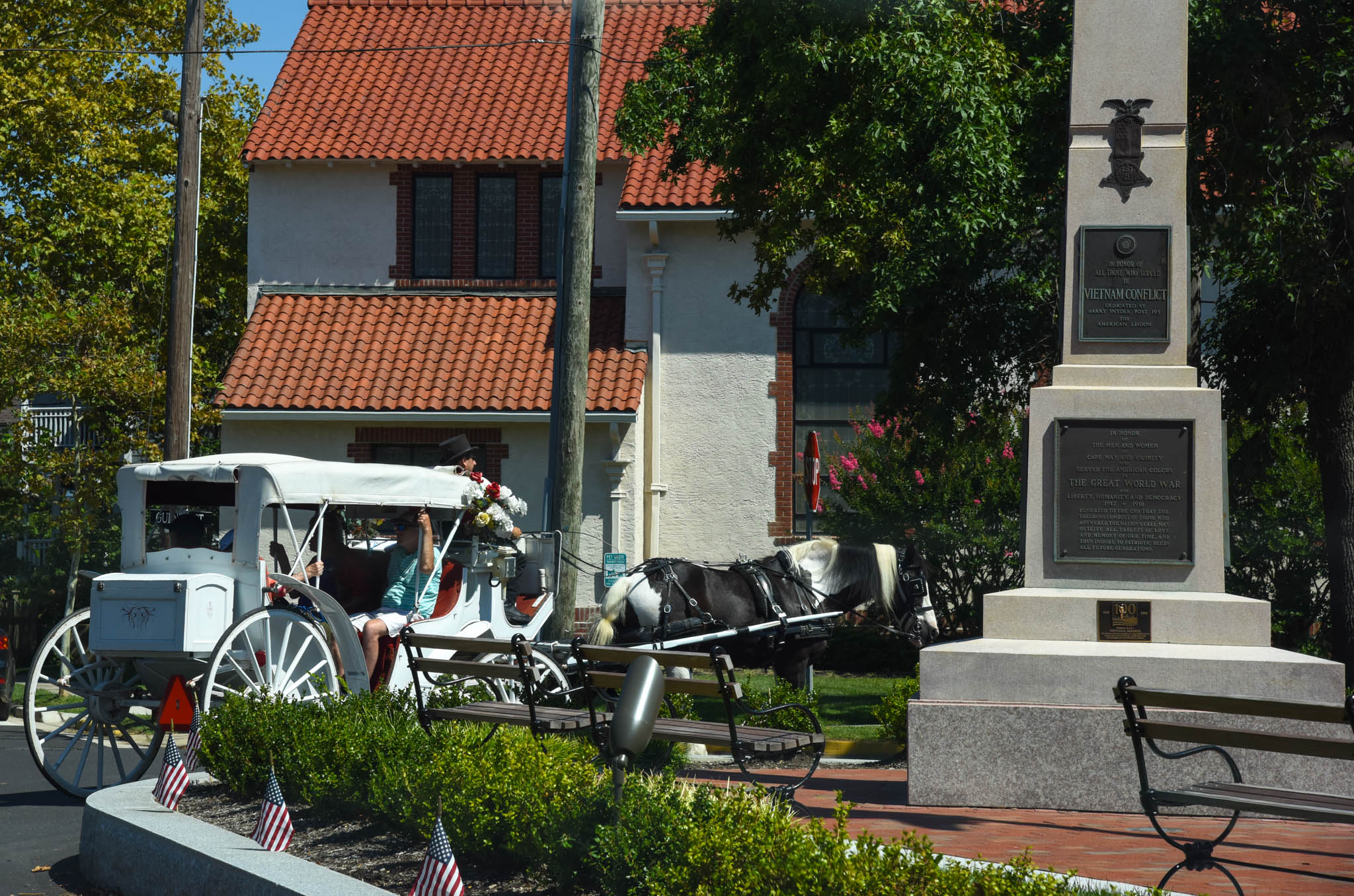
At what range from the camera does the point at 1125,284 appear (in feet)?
26.6

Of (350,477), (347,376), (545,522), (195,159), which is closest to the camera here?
(350,477)

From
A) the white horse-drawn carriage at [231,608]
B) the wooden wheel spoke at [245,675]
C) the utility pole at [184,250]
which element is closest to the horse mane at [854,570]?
the white horse-drawn carriage at [231,608]

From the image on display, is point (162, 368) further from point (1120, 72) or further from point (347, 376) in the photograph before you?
point (1120, 72)

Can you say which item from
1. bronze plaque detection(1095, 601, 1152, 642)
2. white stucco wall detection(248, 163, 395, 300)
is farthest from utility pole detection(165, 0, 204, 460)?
bronze plaque detection(1095, 601, 1152, 642)

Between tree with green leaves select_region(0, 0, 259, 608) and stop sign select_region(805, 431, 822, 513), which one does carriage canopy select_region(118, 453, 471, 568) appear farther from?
tree with green leaves select_region(0, 0, 259, 608)

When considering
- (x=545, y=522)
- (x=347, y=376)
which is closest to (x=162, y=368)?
(x=347, y=376)

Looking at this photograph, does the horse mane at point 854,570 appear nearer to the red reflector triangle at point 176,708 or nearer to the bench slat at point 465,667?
the bench slat at point 465,667

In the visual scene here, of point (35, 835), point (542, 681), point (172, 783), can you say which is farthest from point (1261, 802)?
point (35, 835)

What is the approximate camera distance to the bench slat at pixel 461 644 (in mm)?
7940

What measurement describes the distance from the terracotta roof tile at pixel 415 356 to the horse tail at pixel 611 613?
27.7 feet

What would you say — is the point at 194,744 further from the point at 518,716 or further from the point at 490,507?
the point at 490,507

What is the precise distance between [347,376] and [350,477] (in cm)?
1111

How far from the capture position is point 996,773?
7242mm

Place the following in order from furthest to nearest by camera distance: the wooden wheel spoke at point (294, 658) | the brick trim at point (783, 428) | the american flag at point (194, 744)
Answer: the brick trim at point (783, 428)
the wooden wheel spoke at point (294, 658)
the american flag at point (194, 744)
